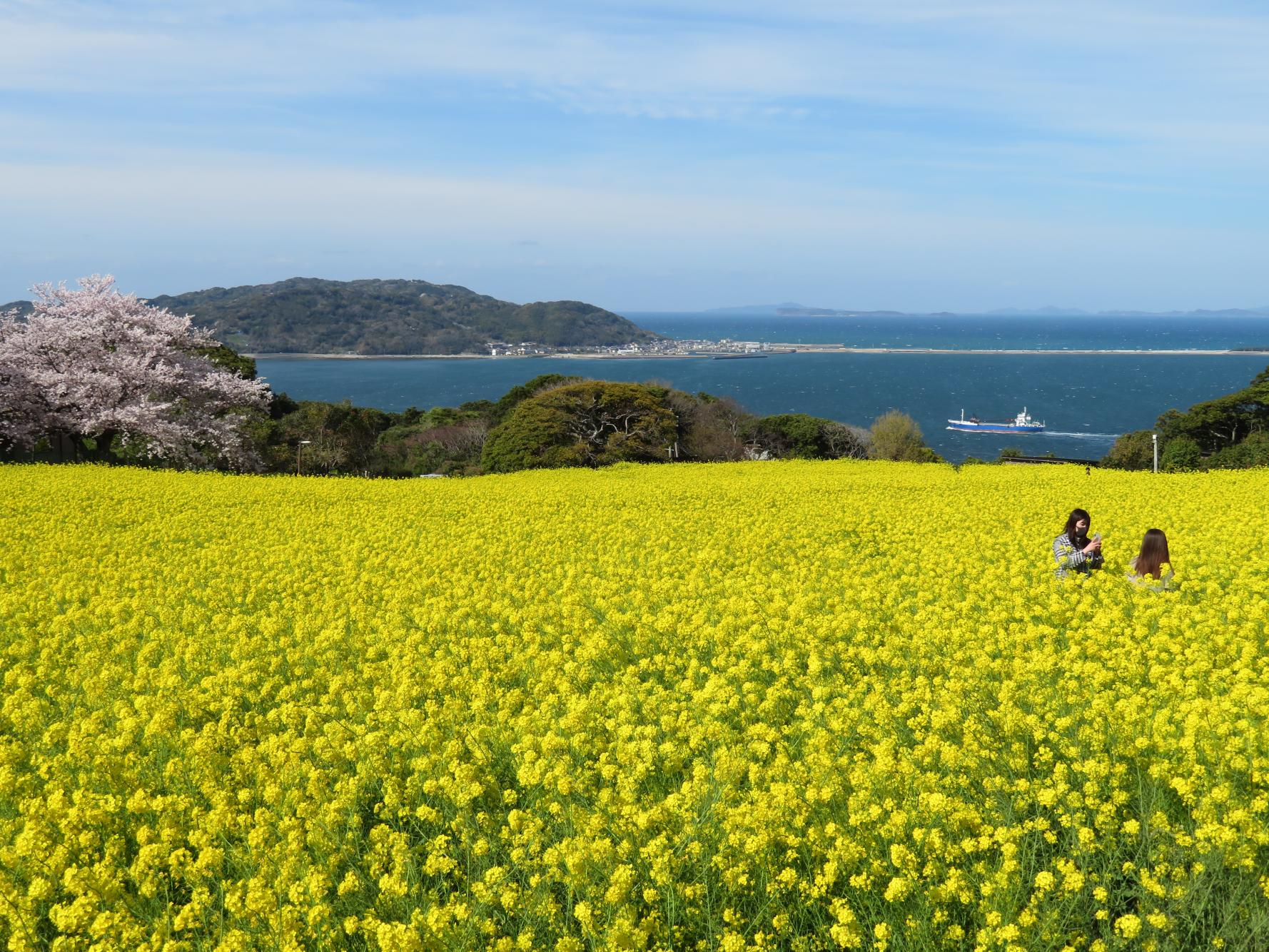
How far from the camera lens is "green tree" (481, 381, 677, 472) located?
A: 4272 centimetres

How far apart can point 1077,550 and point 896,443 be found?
2107 inches

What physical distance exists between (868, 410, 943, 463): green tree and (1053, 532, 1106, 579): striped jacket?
4710cm

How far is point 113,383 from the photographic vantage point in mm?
30078

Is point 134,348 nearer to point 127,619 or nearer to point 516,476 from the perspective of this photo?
point 516,476

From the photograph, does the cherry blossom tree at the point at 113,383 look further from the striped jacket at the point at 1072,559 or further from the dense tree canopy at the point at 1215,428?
the dense tree canopy at the point at 1215,428

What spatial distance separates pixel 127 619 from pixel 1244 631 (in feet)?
35.3

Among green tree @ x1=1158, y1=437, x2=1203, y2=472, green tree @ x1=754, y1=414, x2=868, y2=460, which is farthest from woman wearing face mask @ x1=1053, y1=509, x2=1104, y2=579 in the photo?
green tree @ x1=754, y1=414, x2=868, y2=460

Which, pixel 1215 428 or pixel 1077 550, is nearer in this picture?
pixel 1077 550

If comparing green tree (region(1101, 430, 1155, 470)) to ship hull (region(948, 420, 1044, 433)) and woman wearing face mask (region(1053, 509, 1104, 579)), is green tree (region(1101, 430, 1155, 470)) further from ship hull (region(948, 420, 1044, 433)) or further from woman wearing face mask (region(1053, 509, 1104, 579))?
ship hull (region(948, 420, 1044, 433))

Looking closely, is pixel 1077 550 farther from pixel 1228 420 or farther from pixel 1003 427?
pixel 1003 427

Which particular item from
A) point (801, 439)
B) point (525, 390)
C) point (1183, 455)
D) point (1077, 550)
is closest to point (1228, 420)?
point (1183, 455)

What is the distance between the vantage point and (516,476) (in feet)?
98.0

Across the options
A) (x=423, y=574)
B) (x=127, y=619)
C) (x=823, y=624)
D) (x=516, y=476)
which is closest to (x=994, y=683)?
(x=823, y=624)

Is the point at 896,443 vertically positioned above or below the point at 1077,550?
below
